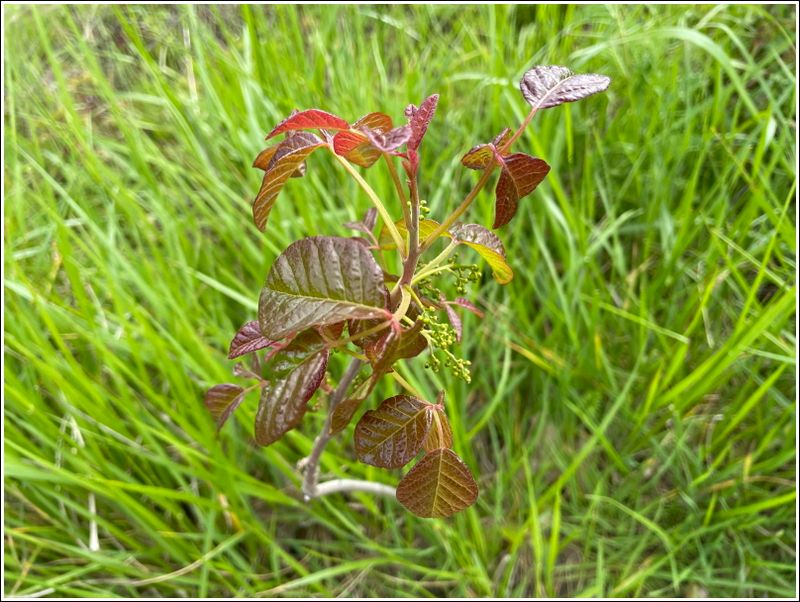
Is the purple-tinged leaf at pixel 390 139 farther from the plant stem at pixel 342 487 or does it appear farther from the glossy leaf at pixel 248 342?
the plant stem at pixel 342 487

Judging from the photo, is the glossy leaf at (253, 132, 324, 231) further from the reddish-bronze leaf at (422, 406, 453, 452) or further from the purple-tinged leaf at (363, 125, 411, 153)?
the reddish-bronze leaf at (422, 406, 453, 452)

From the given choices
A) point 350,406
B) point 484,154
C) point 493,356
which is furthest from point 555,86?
point 493,356

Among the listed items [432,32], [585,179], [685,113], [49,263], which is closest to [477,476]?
[585,179]

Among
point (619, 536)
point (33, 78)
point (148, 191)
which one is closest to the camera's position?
point (619, 536)

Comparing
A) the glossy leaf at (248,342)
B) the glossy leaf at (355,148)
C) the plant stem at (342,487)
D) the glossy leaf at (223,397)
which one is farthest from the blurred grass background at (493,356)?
the glossy leaf at (355,148)

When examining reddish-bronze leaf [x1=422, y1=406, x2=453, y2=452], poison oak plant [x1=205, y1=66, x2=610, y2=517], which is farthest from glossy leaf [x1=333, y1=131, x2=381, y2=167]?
reddish-bronze leaf [x1=422, y1=406, x2=453, y2=452]

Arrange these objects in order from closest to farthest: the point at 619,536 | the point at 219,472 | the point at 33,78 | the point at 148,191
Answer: the point at 219,472, the point at 619,536, the point at 148,191, the point at 33,78

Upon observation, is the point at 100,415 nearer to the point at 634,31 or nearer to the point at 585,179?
the point at 585,179
